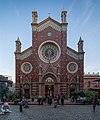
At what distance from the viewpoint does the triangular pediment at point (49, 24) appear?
6619cm

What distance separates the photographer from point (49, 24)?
2618 inches

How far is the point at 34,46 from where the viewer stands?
64.9m

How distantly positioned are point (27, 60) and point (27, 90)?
7526 mm

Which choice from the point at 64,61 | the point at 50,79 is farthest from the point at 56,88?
the point at 64,61

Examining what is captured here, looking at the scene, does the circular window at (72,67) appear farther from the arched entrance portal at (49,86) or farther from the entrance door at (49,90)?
the entrance door at (49,90)

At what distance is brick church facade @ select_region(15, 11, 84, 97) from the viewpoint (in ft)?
208

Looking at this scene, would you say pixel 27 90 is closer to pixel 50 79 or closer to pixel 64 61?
pixel 50 79

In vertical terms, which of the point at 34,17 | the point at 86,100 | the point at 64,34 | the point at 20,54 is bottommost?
the point at 86,100

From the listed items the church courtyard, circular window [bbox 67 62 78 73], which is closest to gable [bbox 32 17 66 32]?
circular window [bbox 67 62 78 73]

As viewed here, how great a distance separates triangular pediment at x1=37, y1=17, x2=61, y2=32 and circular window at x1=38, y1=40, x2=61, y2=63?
4087 millimetres

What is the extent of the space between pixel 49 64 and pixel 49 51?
3817mm

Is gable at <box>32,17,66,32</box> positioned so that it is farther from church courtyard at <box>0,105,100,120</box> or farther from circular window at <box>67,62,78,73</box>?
church courtyard at <box>0,105,100,120</box>

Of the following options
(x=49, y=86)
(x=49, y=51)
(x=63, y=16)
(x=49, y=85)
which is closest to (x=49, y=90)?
(x=49, y=86)

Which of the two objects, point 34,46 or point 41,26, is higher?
point 41,26
